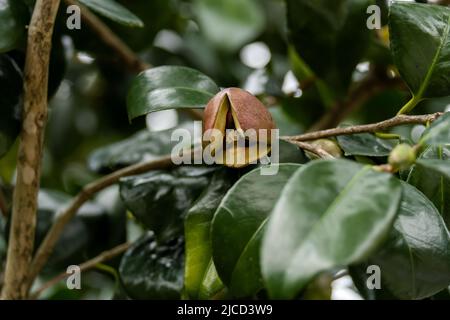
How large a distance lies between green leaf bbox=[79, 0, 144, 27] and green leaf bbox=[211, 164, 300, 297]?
0.25 m

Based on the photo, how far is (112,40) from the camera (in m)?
1.01

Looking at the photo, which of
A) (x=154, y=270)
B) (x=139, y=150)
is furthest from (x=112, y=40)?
(x=154, y=270)

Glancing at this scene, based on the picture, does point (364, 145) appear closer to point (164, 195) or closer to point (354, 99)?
point (164, 195)

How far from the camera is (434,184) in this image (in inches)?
24.7

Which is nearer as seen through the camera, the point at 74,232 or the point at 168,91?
the point at 168,91

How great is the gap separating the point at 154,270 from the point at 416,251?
32 cm

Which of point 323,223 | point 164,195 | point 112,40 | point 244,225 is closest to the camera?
point 323,223

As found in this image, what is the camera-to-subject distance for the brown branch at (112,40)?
0.95 metres

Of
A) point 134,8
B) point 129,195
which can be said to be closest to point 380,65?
point 134,8

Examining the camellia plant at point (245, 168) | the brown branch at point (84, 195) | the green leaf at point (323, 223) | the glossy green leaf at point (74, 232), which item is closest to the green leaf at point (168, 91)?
the camellia plant at point (245, 168)

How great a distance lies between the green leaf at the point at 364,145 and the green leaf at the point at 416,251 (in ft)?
0.31

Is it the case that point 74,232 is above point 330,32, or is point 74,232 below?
below

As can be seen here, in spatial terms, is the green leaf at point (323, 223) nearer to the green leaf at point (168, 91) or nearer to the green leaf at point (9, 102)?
the green leaf at point (168, 91)
